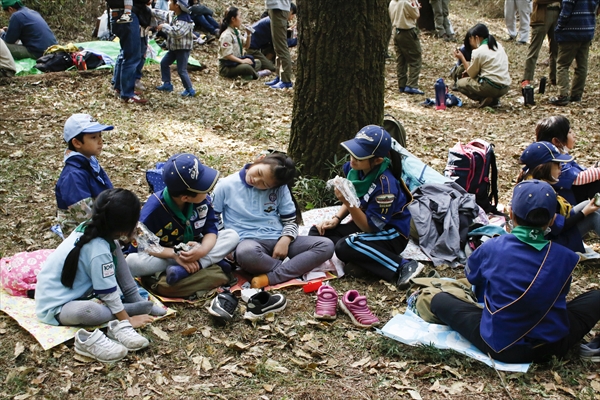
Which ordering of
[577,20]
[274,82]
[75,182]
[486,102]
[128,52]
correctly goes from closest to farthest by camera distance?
[75,182] < [128,52] < [577,20] < [486,102] < [274,82]

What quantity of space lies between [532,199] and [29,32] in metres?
10.1

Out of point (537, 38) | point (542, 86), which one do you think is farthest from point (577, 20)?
point (542, 86)

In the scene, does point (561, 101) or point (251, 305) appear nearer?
point (251, 305)

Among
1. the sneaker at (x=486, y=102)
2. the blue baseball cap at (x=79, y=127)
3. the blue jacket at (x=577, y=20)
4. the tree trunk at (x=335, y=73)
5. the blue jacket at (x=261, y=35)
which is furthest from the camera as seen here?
the blue jacket at (x=261, y=35)

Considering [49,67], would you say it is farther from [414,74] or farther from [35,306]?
[35,306]

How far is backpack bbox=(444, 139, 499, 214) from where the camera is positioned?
5543 millimetres

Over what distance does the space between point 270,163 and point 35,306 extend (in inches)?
77.4

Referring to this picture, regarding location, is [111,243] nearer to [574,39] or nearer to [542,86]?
[574,39]

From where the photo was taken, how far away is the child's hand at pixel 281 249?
4566 millimetres

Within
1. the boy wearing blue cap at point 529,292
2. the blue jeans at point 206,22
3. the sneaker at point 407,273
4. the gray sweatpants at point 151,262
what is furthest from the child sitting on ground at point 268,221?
the blue jeans at point 206,22

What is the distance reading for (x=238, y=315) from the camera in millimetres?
4004

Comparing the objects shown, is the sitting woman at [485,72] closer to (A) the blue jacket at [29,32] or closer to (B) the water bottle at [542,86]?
(B) the water bottle at [542,86]

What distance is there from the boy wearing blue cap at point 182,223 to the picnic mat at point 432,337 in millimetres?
1416

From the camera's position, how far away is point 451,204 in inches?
203
